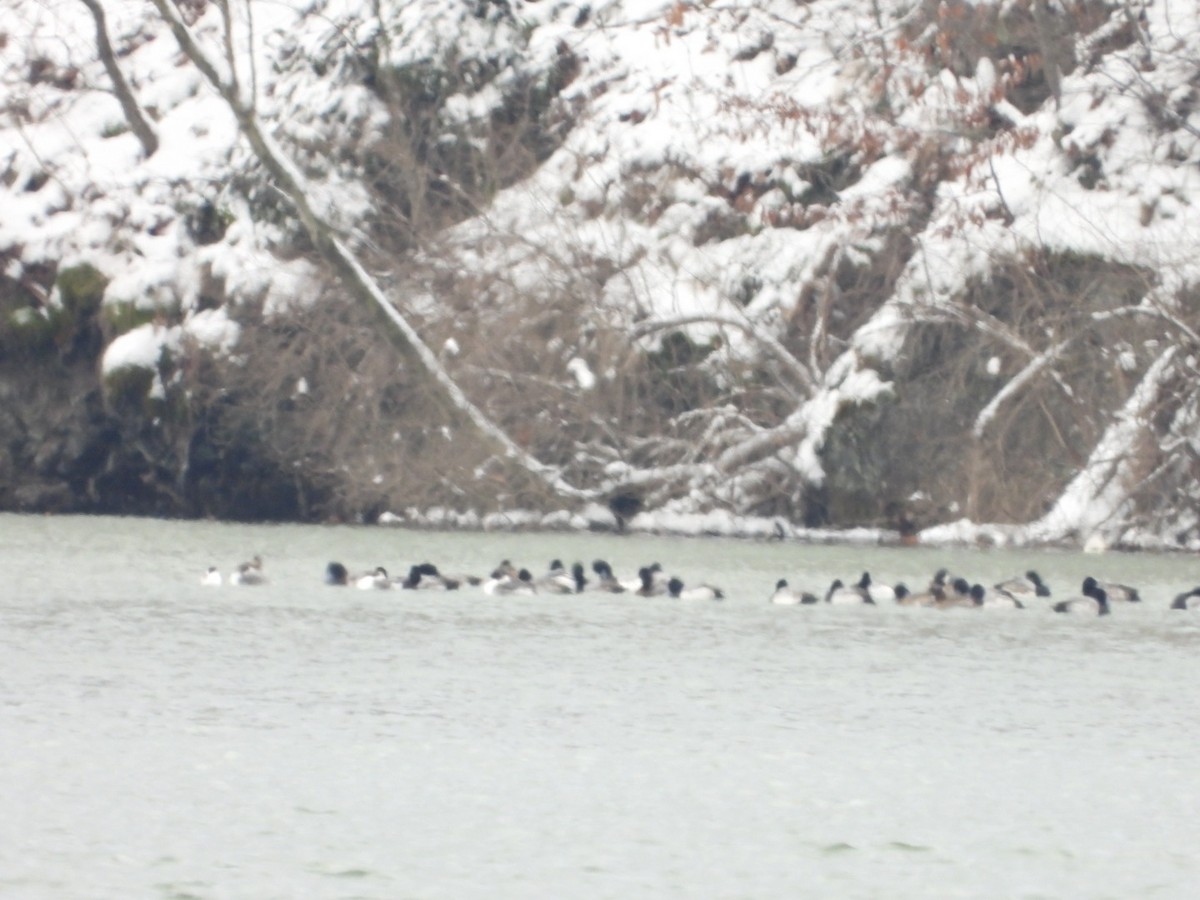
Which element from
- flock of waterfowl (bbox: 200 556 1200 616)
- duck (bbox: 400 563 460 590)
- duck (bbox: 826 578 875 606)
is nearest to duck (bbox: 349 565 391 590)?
flock of waterfowl (bbox: 200 556 1200 616)

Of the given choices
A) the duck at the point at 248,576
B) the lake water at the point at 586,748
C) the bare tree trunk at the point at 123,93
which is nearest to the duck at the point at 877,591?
the lake water at the point at 586,748

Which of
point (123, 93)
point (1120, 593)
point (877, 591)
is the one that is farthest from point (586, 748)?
point (123, 93)

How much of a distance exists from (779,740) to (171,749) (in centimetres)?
192

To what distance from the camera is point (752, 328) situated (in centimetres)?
1917

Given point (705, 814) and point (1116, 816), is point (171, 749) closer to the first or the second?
point (705, 814)

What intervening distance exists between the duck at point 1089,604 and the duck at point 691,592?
1.90 metres

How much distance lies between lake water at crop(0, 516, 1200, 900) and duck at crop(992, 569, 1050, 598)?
0.52 m

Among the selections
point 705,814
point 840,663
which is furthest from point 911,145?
point 705,814

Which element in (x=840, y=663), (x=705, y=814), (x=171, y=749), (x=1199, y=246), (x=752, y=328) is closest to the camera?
(x=705, y=814)

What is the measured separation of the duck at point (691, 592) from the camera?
40.0 feet

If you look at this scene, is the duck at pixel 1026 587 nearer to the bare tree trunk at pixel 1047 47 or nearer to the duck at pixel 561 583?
the duck at pixel 561 583

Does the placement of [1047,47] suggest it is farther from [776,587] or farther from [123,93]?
[123,93]

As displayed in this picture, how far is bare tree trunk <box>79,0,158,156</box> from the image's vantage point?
24.5 meters

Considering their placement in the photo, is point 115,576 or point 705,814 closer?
point 705,814
